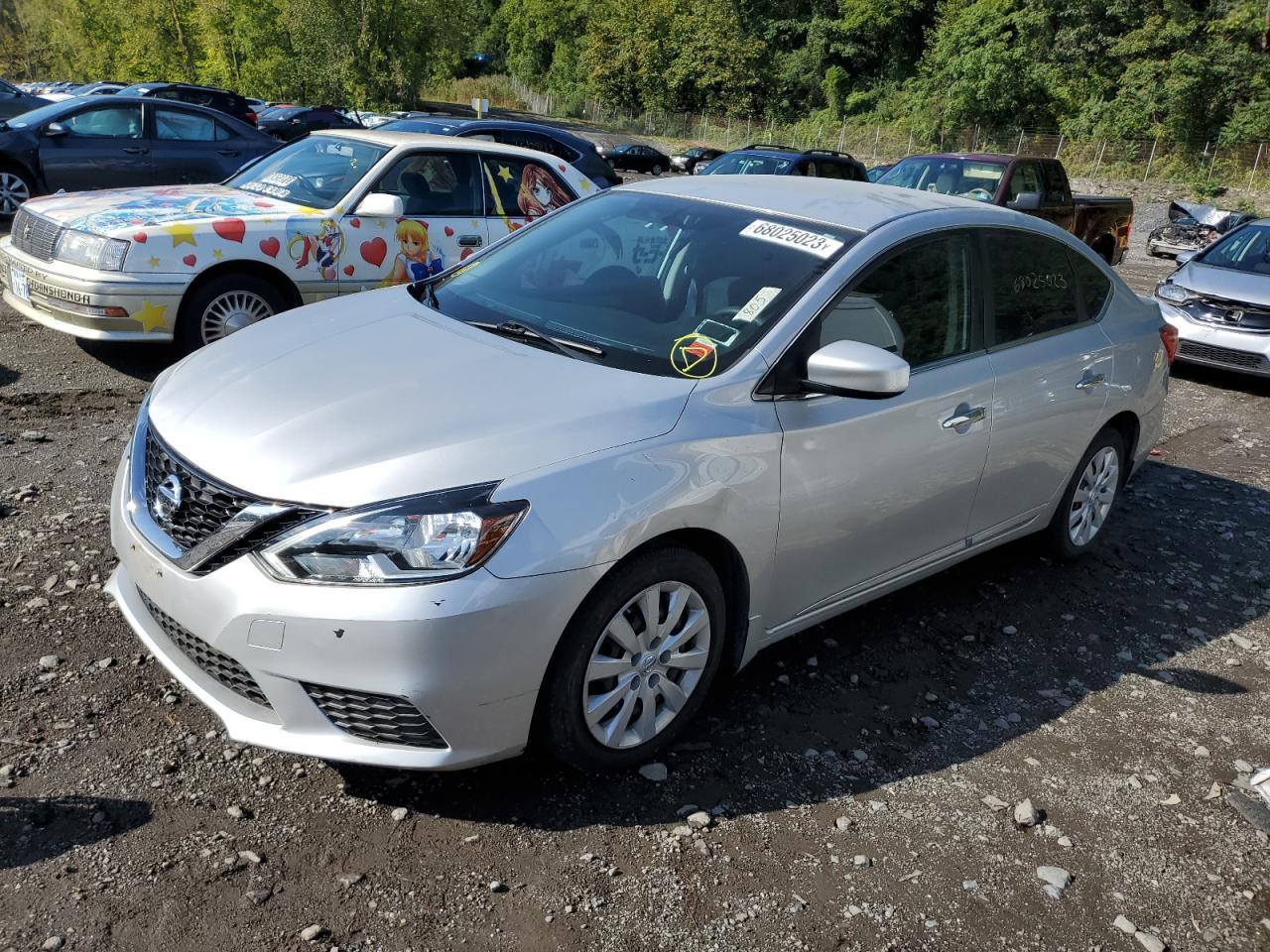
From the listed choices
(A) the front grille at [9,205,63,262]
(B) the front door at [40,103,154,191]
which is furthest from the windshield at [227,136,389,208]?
(B) the front door at [40,103,154,191]

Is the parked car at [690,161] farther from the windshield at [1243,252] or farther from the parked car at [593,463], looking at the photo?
the parked car at [593,463]

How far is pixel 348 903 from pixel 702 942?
0.90m

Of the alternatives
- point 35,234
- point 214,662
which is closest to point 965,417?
point 214,662

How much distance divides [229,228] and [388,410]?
13.6 ft

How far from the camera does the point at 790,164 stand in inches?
566

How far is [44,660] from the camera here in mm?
3537

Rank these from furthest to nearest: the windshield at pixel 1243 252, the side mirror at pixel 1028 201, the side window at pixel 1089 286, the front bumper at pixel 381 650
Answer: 1. the side mirror at pixel 1028 201
2. the windshield at pixel 1243 252
3. the side window at pixel 1089 286
4. the front bumper at pixel 381 650

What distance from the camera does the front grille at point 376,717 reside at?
2.70 m

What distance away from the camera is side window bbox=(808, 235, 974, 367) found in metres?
3.59

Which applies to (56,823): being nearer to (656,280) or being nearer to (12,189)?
(656,280)

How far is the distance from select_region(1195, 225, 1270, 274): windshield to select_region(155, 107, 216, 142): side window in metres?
11.4

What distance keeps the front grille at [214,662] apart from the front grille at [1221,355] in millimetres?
9376

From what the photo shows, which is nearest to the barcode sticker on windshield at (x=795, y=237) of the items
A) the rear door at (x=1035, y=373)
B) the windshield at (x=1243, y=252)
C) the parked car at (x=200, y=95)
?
the rear door at (x=1035, y=373)

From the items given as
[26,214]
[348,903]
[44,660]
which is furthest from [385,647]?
[26,214]
